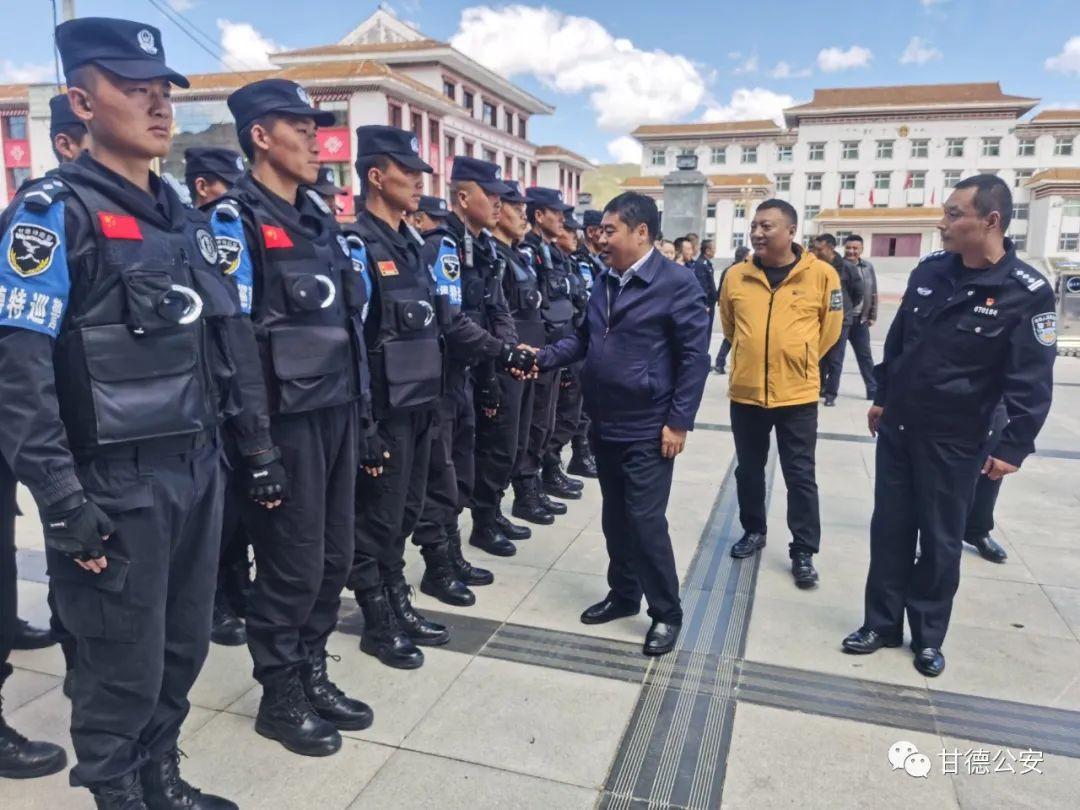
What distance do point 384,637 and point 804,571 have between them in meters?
2.29

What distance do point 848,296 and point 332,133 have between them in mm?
28431

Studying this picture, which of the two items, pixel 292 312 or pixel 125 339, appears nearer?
pixel 125 339

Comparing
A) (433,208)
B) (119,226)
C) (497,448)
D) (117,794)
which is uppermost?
(433,208)

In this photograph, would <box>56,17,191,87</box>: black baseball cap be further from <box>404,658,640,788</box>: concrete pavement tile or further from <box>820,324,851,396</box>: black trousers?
<box>820,324,851,396</box>: black trousers

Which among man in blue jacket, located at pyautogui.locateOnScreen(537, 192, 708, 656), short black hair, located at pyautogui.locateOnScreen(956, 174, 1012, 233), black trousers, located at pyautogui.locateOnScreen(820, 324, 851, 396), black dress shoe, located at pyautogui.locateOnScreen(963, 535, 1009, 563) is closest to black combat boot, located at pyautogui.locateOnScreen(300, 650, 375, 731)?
man in blue jacket, located at pyautogui.locateOnScreen(537, 192, 708, 656)

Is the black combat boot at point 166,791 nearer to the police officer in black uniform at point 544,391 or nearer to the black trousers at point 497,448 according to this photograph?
the black trousers at point 497,448

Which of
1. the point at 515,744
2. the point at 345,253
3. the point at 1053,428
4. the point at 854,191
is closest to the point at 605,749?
the point at 515,744

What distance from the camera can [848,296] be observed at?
9.43 meters

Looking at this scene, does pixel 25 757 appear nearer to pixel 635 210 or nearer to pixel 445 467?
pixel 445 467

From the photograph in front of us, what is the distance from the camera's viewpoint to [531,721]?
2.83 m

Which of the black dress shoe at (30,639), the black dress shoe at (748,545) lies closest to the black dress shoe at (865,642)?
the black dress shoe at (748,545)

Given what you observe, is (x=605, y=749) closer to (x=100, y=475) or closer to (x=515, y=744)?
(x=515, y=744)

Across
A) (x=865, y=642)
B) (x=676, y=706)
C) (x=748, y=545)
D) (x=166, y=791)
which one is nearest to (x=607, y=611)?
(x=676, y=706)

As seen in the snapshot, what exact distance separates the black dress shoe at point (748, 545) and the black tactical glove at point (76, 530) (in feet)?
11.5
